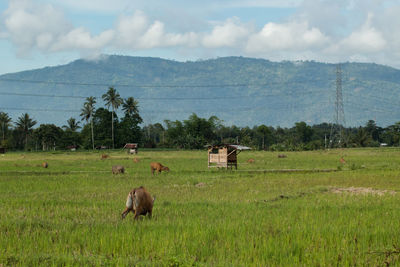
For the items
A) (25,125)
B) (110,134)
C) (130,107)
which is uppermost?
(130,107)

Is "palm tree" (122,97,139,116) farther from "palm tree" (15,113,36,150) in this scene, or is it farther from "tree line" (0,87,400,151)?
"palm tree" (15,113,36,150)

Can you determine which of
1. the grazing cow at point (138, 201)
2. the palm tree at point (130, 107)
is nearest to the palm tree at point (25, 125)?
the palm tree at point (130, 107)

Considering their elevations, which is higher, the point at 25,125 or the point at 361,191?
the point at 25,125

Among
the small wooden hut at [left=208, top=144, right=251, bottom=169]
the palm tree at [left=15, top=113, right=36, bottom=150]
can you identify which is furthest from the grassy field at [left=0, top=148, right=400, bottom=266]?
the palm tree at [left=15, top=113, right=36, bottom=150]

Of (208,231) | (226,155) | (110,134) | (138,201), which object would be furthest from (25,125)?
(208,231)

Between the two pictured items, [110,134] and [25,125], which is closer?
[25,125]

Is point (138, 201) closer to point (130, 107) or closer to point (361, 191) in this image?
point (361, 191)

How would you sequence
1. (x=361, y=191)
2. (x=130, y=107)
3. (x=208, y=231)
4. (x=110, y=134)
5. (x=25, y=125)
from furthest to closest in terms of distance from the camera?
1. (x=130, y=107)
2. (x=110, y=134)
3. (x=25, y=125)
4. (x=361, y=191)
5. (x=208, y=231)

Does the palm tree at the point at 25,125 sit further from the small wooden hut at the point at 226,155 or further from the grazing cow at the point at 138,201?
the grazing cow at the point at 138,201

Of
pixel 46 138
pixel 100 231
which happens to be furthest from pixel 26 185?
pixel 46 138

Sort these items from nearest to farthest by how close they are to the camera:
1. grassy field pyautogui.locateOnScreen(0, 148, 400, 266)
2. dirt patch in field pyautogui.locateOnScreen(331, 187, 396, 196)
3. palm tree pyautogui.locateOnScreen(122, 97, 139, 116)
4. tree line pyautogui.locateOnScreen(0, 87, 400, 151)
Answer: grassy field pyautogui.locateOnScreen(0, 148, 400, 266) → dirt patch in field pyautogui.locateOnScreen(331, 187, 396, 196) → tree line pyautogui.locateOnScreen(0, 87, 400, 151) → palm tree pyautogui.locateOnScreen(122, 97, 139, 116)

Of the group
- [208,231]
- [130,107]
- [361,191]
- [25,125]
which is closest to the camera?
[208,231]

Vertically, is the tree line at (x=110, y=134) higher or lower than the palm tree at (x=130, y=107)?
lower

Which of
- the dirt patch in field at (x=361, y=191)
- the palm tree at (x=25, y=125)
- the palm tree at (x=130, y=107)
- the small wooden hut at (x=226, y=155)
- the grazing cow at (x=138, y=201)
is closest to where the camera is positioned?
the grazing cow at (x=138, y=201)
